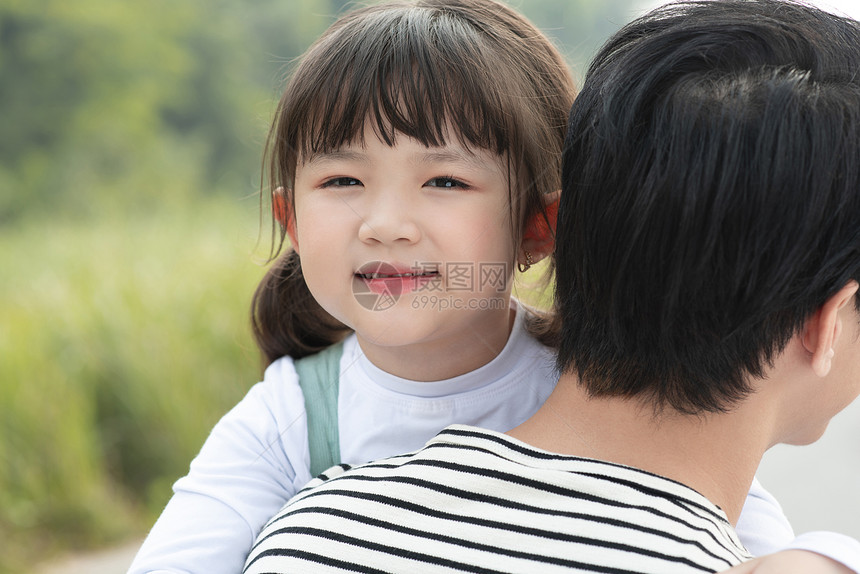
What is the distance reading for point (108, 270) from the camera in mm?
4164

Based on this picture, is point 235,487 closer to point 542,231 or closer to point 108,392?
point 542,231

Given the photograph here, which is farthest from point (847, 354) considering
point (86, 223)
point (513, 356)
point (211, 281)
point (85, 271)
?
point (86, 223)

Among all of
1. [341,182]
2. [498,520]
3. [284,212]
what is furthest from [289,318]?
[498,520]

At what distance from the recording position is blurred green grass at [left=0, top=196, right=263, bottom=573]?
3068mm

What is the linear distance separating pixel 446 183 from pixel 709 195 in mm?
502

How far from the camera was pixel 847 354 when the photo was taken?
117 centimetres

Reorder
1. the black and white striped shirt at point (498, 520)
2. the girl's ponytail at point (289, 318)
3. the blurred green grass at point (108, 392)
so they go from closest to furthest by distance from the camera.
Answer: the black and white striped shirt at point (498, 520) → the girl's ponytail at point (289, 318) → the blurred green grass at point (108, 392)

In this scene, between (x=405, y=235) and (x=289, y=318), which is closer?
(x=405, y=235)

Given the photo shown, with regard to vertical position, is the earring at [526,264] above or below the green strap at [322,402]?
above

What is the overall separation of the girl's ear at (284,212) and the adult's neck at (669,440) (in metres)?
0.71

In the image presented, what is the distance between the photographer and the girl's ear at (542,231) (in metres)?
1.53

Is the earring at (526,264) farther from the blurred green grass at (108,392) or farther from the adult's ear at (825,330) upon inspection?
the blurred green grass at (108,392)

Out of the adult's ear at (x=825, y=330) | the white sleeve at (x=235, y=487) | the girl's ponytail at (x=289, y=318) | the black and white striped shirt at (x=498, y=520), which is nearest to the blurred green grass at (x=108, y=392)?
the girl's ponytail at (x=289, y=318)

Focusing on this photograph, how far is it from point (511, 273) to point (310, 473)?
20.9 inches
